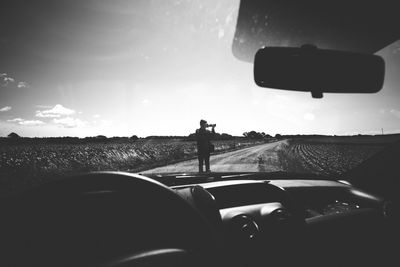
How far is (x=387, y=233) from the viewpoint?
7.24 ft

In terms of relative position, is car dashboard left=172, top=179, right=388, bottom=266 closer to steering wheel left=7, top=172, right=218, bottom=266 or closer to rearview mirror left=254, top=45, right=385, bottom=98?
steering wheel left=7, top=172, right=218, bottom=266

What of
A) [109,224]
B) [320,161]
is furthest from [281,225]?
[320,161]

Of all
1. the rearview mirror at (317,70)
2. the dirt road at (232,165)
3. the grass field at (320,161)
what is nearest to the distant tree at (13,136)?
the grass field at (320,161)

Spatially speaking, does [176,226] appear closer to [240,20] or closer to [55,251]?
[55,251]

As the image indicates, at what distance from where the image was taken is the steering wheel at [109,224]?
0.87 meters

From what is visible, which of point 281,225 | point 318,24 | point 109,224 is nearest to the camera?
point 109,224

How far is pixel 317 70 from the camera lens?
8.60ft

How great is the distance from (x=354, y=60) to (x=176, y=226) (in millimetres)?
2769

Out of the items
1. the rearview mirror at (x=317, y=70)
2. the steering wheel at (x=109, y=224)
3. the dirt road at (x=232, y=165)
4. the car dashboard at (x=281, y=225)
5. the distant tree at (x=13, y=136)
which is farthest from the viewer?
the distant tree at (x=13, y=136)

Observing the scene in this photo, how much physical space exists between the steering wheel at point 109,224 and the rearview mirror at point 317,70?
71.7 inches

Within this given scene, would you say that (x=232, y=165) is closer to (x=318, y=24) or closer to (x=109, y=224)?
(x=318, y=24)

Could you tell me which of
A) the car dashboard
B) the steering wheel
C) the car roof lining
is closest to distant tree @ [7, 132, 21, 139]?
the car roof lining

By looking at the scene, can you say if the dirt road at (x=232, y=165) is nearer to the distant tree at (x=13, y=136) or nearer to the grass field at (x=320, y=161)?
the grass field at (x=320, y=161)

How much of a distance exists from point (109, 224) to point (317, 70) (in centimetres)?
250
